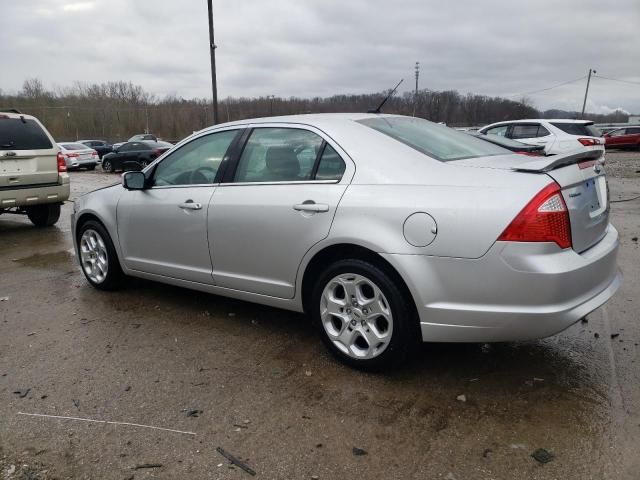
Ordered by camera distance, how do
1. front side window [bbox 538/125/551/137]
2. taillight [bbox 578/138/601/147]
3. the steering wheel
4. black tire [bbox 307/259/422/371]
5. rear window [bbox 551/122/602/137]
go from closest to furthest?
black tire [bbox 307/259/422/371] → the steering wheel → taillight [bbox 578/138/601/147] → front side window [bbox 538/125/551/137] → rear window [bbox 551/122/602/137]

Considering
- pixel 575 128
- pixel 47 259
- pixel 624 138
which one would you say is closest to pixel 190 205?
pixel 47 259

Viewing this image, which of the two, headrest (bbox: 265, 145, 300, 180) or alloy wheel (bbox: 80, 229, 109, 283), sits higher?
headrest (bbox: 265, 145, 300, 180)

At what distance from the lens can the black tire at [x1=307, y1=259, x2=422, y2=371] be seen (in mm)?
2990

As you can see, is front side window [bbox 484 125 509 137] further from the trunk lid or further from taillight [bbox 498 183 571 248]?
taillight [bbox 498 183 571 248]

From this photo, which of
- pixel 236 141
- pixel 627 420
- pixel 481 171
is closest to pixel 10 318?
pixel 236 141

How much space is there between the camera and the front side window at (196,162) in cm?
409

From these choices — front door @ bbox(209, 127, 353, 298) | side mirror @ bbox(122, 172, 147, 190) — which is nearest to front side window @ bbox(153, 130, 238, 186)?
side mirror @ bbox(122, 172, 147, 190)

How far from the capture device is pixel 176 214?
416 centimetres

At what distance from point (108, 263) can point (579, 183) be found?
398 cm

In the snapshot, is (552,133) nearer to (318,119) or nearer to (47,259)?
(318,119)

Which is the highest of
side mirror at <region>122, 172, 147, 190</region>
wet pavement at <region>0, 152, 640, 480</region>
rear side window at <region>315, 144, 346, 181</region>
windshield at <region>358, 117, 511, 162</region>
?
windshield at <region>358, 117, 511, 162</region>

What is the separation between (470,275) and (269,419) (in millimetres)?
1296

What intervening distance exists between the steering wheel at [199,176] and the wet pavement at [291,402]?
111 cm

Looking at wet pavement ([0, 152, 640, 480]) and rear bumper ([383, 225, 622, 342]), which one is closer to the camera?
wet pavement ([0, 152, 640, 480])
